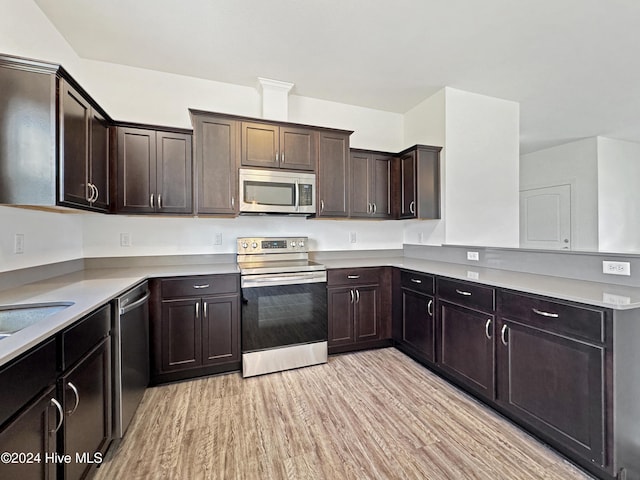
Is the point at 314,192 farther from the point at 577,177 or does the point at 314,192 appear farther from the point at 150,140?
the point at 577,177

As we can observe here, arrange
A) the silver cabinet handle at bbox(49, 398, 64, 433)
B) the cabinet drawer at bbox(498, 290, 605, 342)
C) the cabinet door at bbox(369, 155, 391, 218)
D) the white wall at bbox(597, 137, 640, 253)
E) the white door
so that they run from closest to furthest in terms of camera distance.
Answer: the silver cabinet handle at bbox(49, 398, 64, 433), the cabinet drawer at bbox(498, 290, 605, 342), the cabinet door at bbox(369, 155, 391, 218), the white wall at bbox(597, 137, 640, 253), the white door

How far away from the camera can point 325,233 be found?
3467 mm

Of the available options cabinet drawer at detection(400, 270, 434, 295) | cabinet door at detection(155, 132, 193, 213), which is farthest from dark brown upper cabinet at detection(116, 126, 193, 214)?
cabinet drawer at detection(400, 270, 434, 295)

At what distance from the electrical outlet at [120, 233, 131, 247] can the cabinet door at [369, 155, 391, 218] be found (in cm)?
247

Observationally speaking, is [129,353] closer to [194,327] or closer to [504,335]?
[194,327]

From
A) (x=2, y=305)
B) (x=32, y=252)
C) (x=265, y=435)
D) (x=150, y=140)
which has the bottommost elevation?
(x=265, y=435)

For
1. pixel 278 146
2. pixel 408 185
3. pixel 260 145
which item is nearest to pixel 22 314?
pixel 260 145

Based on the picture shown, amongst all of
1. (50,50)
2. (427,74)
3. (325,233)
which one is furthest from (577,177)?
(50,50)

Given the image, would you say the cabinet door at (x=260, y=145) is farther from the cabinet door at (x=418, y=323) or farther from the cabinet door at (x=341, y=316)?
the cabinet door at (x=418, y=323)

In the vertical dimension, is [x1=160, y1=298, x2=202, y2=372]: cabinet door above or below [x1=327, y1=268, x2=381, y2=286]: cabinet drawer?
below

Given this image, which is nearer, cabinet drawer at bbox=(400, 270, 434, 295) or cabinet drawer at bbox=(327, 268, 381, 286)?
cabinet drawer at bbox=(400, 270, 434, 295)

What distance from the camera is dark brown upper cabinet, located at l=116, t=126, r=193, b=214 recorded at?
2.47 meters

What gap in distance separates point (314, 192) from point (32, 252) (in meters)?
2.18

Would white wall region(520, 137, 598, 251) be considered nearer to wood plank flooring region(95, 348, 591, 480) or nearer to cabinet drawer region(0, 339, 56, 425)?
wood plank flooring region(95, 348, 591, 480)
